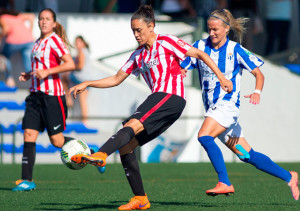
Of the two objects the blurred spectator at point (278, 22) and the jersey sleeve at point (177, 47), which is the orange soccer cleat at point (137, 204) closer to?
the jersey sleeve at point (177, 47)

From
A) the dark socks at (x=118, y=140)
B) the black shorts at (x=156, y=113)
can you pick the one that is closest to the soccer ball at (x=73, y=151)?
the dark socks at (x=118, y=140)

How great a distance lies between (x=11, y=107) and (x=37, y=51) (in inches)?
256

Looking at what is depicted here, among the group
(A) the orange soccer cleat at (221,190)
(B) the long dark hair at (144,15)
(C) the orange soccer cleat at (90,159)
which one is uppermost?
(B) the long dark hair at (144,15)

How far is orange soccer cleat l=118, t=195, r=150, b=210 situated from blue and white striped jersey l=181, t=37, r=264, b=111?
1.29m

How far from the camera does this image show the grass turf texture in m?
7.85

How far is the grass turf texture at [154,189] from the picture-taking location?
7.85m

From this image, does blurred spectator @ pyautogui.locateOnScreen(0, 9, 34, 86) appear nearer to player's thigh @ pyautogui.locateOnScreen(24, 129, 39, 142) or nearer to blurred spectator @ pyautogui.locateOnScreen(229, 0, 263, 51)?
blurred spectator @ pyautogui.locateOnScreen(229, 0, 263, 51)

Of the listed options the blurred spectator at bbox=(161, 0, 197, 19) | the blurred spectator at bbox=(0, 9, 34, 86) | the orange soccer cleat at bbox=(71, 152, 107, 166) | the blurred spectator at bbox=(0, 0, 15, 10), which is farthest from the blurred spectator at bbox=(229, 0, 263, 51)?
the orange soccer cleat at bbox=(71, 152, 107, 166)

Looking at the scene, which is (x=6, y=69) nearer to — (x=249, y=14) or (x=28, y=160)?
(x=249, y=14)

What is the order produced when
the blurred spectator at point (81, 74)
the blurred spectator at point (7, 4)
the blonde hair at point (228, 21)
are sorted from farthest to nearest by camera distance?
the blurred spectator at point (7, 4) < the blurred spectator at point (81, 74) < the blonde hair at point (228, 21)

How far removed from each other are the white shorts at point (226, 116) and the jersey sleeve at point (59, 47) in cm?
246

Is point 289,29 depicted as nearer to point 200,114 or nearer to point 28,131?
point 200,114

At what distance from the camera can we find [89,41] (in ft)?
57.2

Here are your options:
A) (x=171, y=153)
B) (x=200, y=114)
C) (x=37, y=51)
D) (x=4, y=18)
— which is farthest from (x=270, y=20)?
(x=37, y=51)
